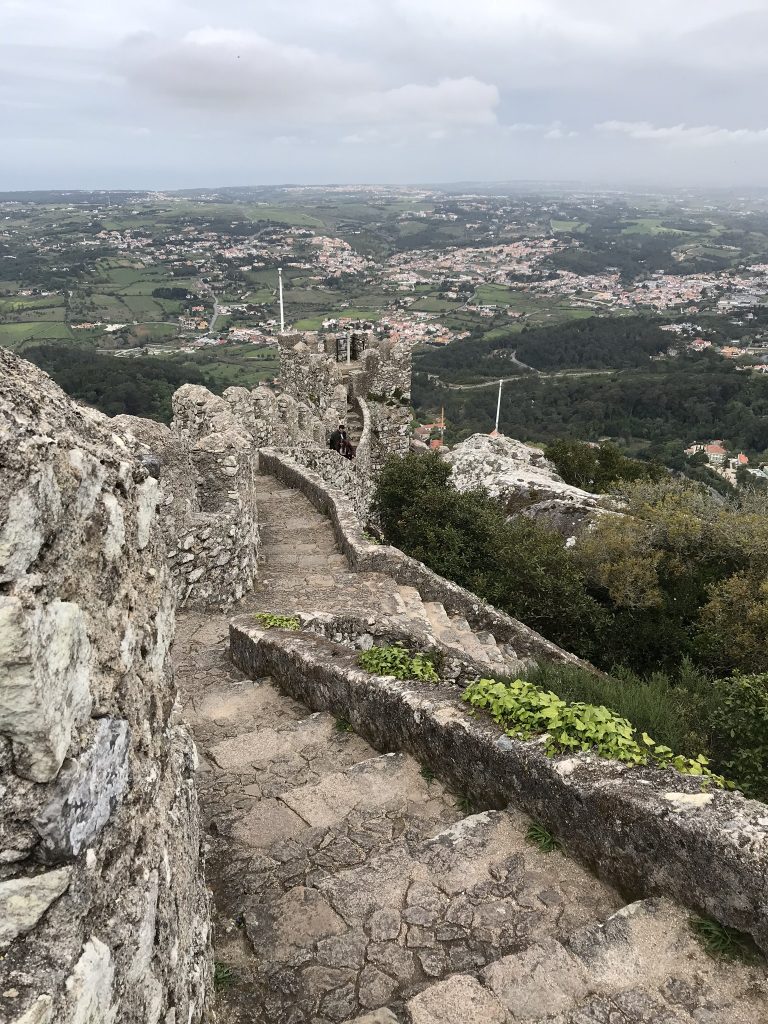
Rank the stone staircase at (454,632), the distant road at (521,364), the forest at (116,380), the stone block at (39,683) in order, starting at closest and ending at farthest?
the stone block at (39,683)
the stone staircase at (454,632)
the forest at (116,380)
the distant road at (521,364)

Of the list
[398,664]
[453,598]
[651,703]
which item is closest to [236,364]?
[453,598]

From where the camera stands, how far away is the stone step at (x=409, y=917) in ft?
9.76

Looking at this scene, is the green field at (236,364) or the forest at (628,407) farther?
the forest at (628,407)

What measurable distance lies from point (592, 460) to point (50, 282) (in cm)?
8776

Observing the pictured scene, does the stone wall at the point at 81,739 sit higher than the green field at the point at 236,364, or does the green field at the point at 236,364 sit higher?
the stone wall at the point at 81,739

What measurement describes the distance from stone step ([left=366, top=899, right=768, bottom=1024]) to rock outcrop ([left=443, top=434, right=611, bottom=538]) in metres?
11.6

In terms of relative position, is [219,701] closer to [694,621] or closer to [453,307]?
[694,621]

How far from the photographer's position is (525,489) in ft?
52.4

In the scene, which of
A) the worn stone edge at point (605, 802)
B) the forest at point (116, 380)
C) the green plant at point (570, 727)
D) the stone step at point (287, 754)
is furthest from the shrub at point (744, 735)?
the forest at point (116, 380)

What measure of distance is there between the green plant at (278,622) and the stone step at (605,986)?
3998 mm

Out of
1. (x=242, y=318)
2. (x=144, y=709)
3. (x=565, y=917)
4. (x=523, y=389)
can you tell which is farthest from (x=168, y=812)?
(x=242, y=318)

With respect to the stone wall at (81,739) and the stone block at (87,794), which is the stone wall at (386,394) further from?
the stone block at (87,794)

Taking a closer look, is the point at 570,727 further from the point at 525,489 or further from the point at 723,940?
the point at 525,489

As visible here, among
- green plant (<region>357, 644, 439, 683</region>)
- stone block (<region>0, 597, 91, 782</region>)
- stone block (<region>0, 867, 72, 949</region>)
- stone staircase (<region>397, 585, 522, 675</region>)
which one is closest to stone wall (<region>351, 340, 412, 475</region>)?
stone staircase (<region>397, 585, 522, 675</region>)
